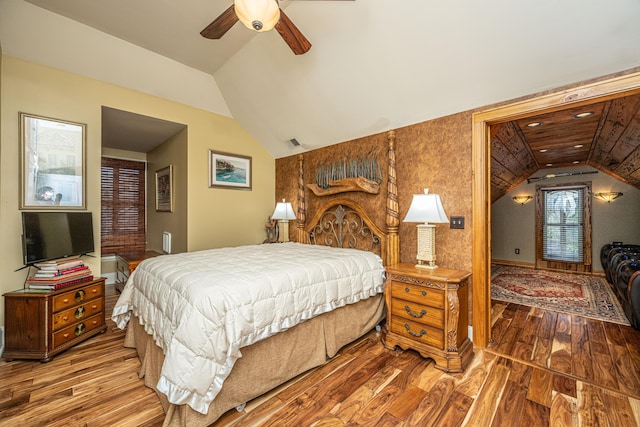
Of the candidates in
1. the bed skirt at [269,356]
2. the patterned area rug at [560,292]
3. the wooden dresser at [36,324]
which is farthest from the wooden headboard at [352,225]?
the wooden dresser at [36,324]

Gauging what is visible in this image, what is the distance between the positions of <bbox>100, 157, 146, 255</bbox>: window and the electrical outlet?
5305 mm

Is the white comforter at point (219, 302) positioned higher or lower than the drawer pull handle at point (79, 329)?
higher

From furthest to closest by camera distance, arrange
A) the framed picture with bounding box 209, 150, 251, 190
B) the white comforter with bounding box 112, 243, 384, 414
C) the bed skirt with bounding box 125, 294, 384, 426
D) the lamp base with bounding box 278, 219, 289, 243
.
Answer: the lamp base with bounding box 278, 219, 289, 243 → the framed picture with bounding box 209, 150, 251, 190 → the bed skirt with bounding box 125, 294, 384, 426 → the white comforter with bounding box 112, 243, 384, 414

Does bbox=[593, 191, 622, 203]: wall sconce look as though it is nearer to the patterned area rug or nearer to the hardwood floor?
the patterned area rug

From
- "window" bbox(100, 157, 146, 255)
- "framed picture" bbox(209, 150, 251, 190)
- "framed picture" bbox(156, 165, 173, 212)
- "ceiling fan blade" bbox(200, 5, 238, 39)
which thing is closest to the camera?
"ceiling fan blade" bbox(200, 5, 238, 39)

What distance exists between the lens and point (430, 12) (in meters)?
2.00

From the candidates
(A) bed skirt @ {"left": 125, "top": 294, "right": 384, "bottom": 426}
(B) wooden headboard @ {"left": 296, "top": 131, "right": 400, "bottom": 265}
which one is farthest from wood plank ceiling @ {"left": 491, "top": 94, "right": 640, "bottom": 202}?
(A) bed skirt @ {"left": 125, "top": 294, "right": 384, "bottom": 426}

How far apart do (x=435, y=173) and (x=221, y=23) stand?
7.35ft

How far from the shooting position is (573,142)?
417 cm

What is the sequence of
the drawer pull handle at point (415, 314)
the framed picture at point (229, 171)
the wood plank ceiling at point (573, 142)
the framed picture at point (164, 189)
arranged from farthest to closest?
the framed picture at point (164, 189)
the framed picture at point (229, 171)
the wood plank ceiling at point (573, 142)
the drawer pull handle at point (415, 314)

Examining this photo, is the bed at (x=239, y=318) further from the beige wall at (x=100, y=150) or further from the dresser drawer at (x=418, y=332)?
the beige wall at (x=100, y=150)

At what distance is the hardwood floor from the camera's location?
62.7 inches

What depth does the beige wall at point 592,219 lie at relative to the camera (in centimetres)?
542

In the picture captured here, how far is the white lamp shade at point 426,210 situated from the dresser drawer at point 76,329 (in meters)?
3.26
